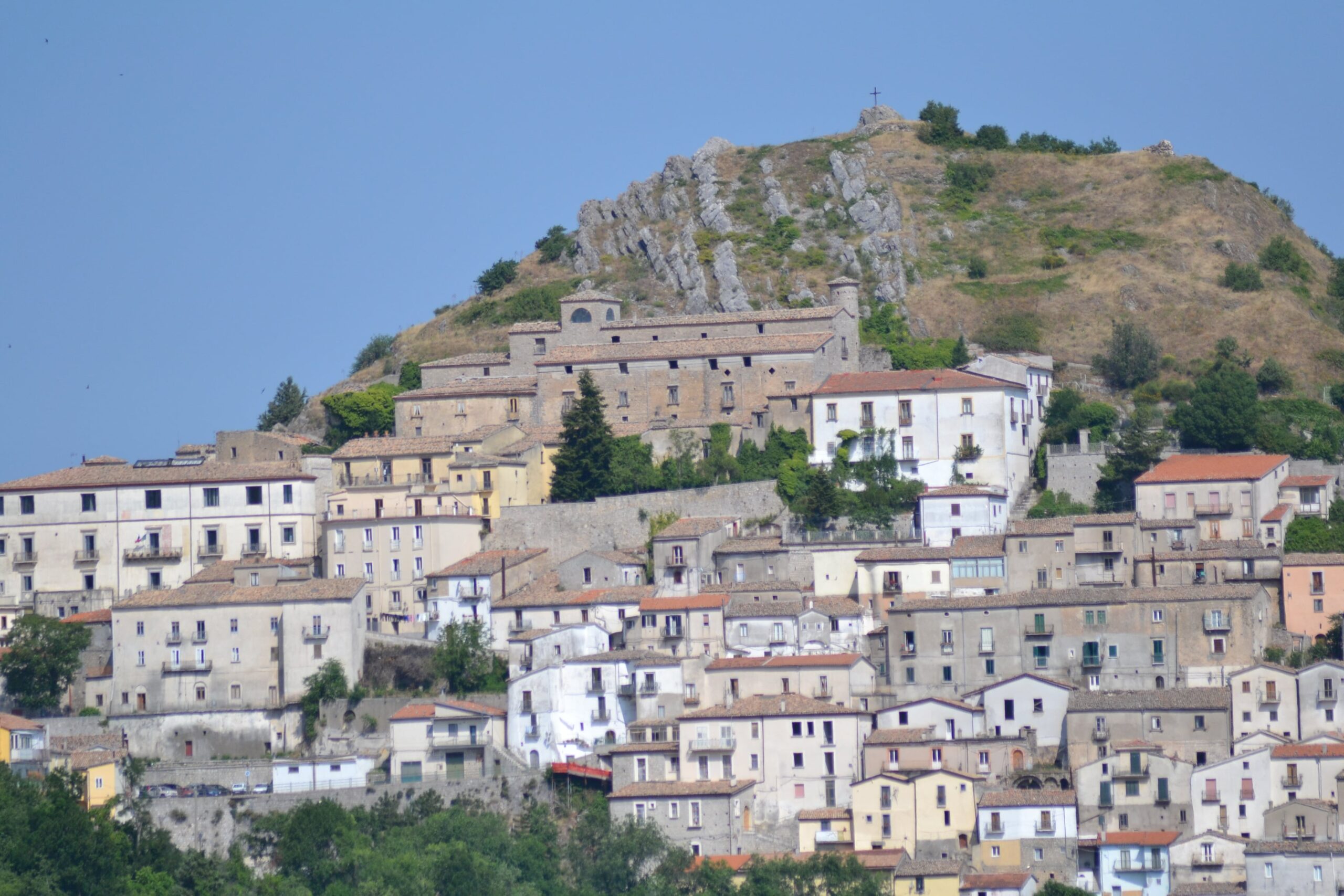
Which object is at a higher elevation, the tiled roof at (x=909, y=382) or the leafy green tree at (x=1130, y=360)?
the leafy green tree at (x=1130, y=360)

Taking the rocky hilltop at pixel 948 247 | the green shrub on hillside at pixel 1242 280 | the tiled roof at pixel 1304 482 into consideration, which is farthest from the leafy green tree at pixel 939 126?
the tiled roof at pixel 1304 482

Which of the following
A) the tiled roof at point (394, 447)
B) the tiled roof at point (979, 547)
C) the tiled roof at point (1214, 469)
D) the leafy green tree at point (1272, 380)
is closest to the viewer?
the tiled roof at point (979, 547)

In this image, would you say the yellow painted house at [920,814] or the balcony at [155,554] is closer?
the yellow painted house at [920,814]

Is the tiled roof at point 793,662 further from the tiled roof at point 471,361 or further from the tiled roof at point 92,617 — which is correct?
the tiled roof at point 471,361

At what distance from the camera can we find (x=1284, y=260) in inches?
3868

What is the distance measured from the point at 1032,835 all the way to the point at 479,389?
3220 centimetres

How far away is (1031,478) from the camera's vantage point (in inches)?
3019

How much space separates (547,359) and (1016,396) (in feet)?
59.5

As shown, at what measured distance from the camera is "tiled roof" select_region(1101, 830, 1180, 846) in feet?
192

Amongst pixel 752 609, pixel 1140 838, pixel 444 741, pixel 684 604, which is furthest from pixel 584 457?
pixel 1140 838

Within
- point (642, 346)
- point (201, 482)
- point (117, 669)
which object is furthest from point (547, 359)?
point (117, 669)

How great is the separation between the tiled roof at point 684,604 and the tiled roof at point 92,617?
1821 cm

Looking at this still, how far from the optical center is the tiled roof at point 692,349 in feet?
266

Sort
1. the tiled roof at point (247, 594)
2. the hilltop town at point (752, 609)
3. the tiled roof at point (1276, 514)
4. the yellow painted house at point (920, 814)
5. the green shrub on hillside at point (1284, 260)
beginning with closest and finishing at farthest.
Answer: the yellow painted house at point (920, 814) → the hilltop town at point (752, 609) → the tiled roof at point (1276, 514) → the tiled roof at point (247, 594) → the green shrub on hillside at point (1284, 260)
